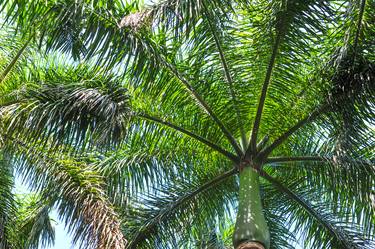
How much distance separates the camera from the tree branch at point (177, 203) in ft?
30.8

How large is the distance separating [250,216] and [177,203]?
1.74m

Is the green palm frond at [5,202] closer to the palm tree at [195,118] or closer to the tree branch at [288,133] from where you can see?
the palm tree at [195,118]

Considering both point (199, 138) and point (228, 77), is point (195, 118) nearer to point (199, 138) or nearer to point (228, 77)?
point (199, 138)

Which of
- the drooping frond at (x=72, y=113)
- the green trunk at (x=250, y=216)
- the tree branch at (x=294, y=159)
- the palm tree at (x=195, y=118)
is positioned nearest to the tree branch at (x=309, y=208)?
the palm tree at (x=195, y=118)

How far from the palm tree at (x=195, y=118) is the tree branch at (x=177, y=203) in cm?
2

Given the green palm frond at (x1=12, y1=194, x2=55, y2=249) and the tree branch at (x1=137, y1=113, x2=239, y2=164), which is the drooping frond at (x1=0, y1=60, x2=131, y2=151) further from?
the green palm frond at (x1=12, y1=194, x2=55, y2=249)

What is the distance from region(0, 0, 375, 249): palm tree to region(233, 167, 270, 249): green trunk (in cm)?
2

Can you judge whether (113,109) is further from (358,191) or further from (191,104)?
(358,191)

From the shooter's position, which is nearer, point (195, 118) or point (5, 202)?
point (5, 202)

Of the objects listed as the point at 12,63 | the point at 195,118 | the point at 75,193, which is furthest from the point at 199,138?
the point at 12,63

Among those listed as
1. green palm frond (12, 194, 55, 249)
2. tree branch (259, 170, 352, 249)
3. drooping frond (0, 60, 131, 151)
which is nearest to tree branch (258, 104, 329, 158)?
tree branch (259, 170, 352, 249)

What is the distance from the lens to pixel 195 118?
946 centimetres

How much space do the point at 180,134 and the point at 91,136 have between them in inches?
81.6

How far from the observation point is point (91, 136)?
7.81 metres
